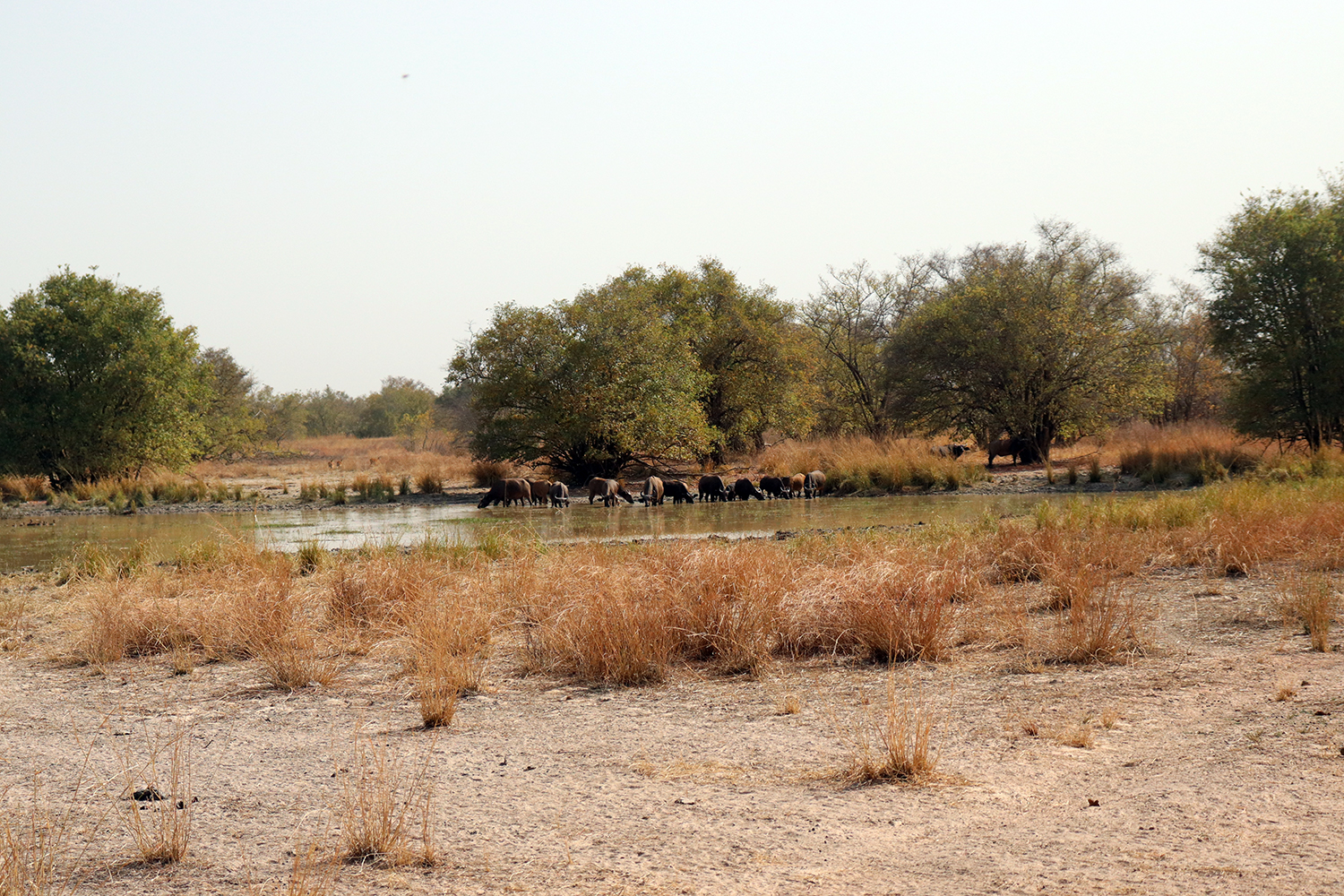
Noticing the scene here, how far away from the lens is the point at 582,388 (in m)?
28.7

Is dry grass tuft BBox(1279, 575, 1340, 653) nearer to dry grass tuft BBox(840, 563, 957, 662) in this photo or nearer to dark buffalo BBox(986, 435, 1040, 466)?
dry grass tuft BBox(840, 563, 957, 662)

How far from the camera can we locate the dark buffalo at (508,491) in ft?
78.8

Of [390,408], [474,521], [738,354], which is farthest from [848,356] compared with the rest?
[390,408]

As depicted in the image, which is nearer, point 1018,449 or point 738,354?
point 1018,449

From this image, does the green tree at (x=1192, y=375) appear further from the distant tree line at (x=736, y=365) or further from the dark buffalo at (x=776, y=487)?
the dark buffalo at (x=776, y=487)

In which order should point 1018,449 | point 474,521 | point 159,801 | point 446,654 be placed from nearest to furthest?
point 159,801 < point 446,654 < point 474,521 < point 1018,449

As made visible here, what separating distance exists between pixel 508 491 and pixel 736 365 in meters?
14.2

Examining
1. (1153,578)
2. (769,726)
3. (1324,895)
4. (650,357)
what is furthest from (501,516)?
(1324,895)

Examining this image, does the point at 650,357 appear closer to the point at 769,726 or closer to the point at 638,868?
the point at 769,726

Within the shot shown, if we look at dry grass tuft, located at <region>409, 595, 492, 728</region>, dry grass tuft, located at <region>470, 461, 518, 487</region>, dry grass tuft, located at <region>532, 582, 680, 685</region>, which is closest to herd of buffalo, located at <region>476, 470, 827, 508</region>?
dry grass tuft, located at <region>470, 461, 518, 487</region>

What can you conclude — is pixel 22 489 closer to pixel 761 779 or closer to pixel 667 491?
pixel 667 491

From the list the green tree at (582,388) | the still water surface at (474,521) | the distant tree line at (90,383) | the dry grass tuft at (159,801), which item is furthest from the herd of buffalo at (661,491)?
the dry grass tuft at (159,801)

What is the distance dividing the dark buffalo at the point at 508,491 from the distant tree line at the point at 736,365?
14.6 feet

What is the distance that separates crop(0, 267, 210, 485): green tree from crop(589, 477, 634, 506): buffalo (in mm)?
13462
